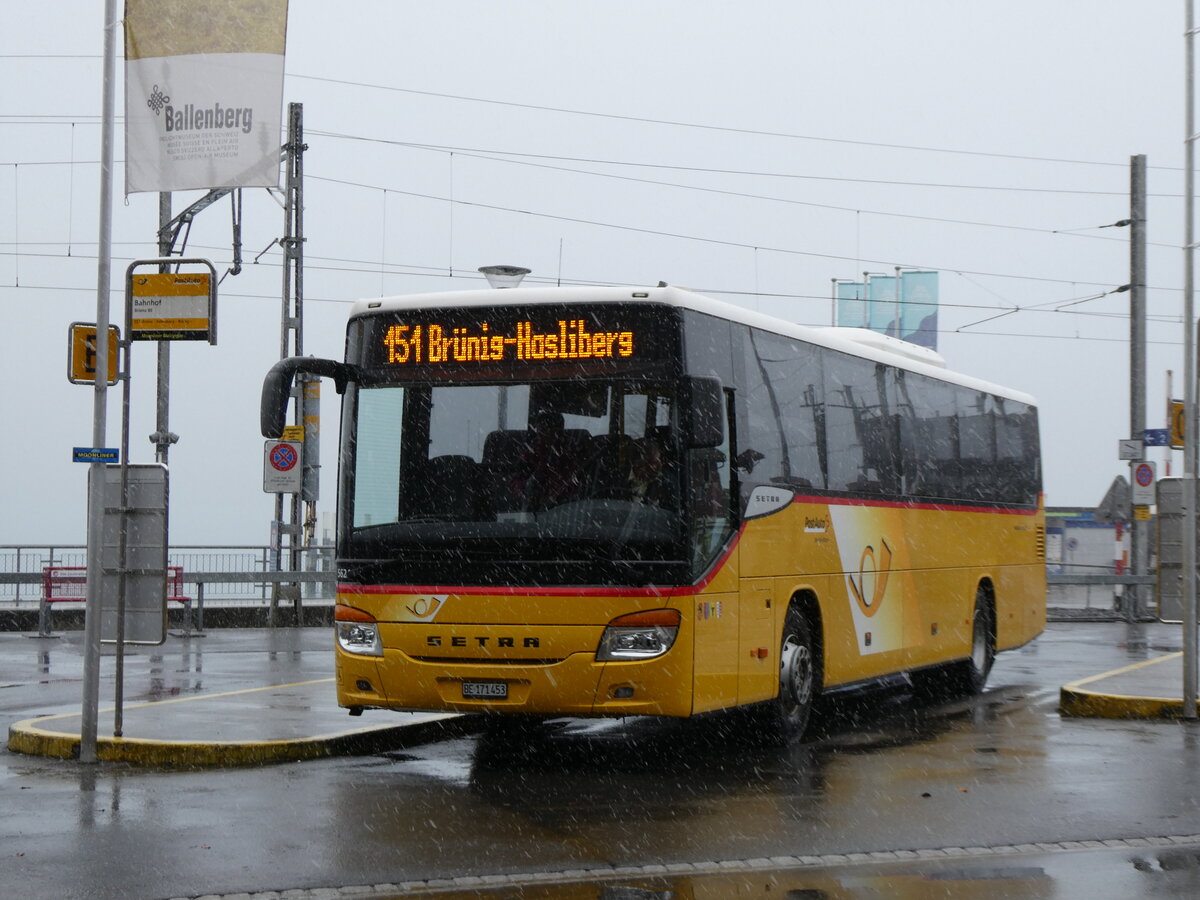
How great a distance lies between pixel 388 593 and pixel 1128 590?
24.5 metres

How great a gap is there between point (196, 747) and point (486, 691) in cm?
196

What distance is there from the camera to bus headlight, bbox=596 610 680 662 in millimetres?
10836

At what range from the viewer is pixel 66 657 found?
21.4m

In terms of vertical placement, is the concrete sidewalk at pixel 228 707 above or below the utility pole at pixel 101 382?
below

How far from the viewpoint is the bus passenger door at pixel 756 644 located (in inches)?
464

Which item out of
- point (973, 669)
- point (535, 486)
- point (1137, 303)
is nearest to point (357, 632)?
point (535, 486)

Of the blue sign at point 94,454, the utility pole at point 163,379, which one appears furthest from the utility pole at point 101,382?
the utility pole at point 163,379

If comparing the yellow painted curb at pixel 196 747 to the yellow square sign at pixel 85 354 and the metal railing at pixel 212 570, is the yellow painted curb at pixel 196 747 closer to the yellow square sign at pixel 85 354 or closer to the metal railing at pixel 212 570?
the yellow square sign at pixel 85 354

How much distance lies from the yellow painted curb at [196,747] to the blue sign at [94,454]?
185cm

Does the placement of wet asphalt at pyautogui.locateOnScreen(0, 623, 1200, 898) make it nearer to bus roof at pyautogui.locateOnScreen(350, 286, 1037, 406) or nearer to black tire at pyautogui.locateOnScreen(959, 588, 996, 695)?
black tire at pyautogui.locateOnScreen(959, 588, 996, 695)

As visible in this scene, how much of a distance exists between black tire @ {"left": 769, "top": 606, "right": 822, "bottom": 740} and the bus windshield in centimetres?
174

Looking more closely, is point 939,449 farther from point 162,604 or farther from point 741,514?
point 162,604

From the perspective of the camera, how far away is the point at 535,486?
11.0 meters

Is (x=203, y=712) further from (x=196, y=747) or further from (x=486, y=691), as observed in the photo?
(x=486, y=691)
